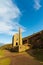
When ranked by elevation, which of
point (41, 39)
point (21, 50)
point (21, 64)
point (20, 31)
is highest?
point (20, 31)

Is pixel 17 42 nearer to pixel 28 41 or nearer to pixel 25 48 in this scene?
pixel 28 41

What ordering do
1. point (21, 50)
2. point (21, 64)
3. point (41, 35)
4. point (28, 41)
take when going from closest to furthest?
point (21, 64), point (21, 50), point (41, 35), point (28, 41)

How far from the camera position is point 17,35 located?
64.1 meters

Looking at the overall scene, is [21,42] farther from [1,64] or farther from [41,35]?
[1,64]

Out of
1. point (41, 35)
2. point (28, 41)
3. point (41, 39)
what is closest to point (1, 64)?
point (41, 39)

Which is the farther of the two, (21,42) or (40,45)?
(21,42)

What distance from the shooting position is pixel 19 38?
6425cm

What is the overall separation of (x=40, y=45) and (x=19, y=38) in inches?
733

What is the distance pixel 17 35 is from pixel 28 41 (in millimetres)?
6172

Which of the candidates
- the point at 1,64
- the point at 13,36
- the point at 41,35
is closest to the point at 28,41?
the point at 13,36

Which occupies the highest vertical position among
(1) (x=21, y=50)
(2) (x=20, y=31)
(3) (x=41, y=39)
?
(2) (x=20, y=31)

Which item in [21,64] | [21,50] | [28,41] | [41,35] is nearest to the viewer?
[21,64]

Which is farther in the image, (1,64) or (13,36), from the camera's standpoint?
(13,36)

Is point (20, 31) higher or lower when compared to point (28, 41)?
higher
